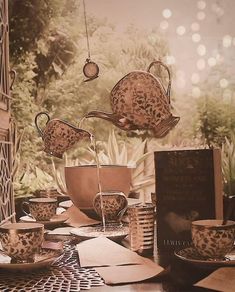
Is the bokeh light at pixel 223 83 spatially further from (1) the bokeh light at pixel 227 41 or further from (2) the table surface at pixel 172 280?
(2) the table surface at pixel 172 280

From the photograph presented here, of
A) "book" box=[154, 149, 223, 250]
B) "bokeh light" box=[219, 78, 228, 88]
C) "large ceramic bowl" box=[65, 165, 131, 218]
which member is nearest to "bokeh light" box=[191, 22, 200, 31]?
"bokeh light" box=[219, 78, 228, 88]

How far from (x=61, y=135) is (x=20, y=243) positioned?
48 centimetres

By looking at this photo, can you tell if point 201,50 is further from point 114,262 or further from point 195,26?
point 114,262

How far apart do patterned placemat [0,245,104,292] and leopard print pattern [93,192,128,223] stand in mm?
378

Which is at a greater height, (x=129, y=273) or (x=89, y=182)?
(x=89, y=182)

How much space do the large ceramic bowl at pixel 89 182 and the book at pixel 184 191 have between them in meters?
0.42

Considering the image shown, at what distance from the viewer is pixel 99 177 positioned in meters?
1.53

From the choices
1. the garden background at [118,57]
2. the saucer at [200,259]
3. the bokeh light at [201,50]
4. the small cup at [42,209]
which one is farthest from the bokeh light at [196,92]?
the saucer at [200,259]

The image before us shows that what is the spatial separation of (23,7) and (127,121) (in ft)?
14.3

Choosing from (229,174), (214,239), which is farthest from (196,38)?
(214,239)

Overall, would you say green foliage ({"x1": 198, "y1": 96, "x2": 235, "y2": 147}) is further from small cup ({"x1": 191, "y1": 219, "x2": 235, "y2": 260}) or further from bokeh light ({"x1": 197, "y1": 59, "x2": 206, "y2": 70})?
small cup ({"x1": 191, "y1": 219, "x2": 235, "y2": 260})

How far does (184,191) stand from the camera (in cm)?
109

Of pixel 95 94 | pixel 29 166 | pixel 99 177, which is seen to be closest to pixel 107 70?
pixel 95 94

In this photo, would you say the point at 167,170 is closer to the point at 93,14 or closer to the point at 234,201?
the point at 234,201
